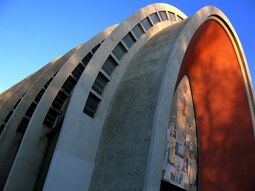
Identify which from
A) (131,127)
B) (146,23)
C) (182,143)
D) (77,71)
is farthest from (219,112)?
(77,71)

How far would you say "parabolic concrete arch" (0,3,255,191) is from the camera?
871 cm

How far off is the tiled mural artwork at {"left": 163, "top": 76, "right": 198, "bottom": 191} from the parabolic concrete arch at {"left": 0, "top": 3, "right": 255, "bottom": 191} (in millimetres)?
54

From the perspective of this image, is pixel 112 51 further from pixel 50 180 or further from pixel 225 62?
pixel 225 62

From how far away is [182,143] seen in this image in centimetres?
1281

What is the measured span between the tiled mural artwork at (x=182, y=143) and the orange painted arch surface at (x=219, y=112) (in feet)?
2.05

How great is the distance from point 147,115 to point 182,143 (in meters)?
4.63

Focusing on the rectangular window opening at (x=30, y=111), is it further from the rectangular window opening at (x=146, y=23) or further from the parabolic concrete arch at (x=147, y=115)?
the rectangular window opening at (x=146, y=23)

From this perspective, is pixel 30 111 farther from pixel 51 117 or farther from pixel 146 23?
pixel 146 23

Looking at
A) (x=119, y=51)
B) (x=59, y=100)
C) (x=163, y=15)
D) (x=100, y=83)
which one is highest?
(x=163, y=15)

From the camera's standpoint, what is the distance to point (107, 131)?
10.2 m

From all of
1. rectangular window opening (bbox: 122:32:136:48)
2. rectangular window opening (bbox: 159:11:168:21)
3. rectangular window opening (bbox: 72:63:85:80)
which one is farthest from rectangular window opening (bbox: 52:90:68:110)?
rectangular window opening (bbox: 159:11:168:21)

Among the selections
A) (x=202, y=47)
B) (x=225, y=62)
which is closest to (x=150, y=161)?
(x=202, y=47)

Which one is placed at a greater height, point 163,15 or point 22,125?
point 163,15

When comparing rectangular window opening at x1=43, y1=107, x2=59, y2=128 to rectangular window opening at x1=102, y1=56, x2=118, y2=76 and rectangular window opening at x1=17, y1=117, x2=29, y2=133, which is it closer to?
rectangular window opening at x1=17, y1=117, x2=29, y2=133
